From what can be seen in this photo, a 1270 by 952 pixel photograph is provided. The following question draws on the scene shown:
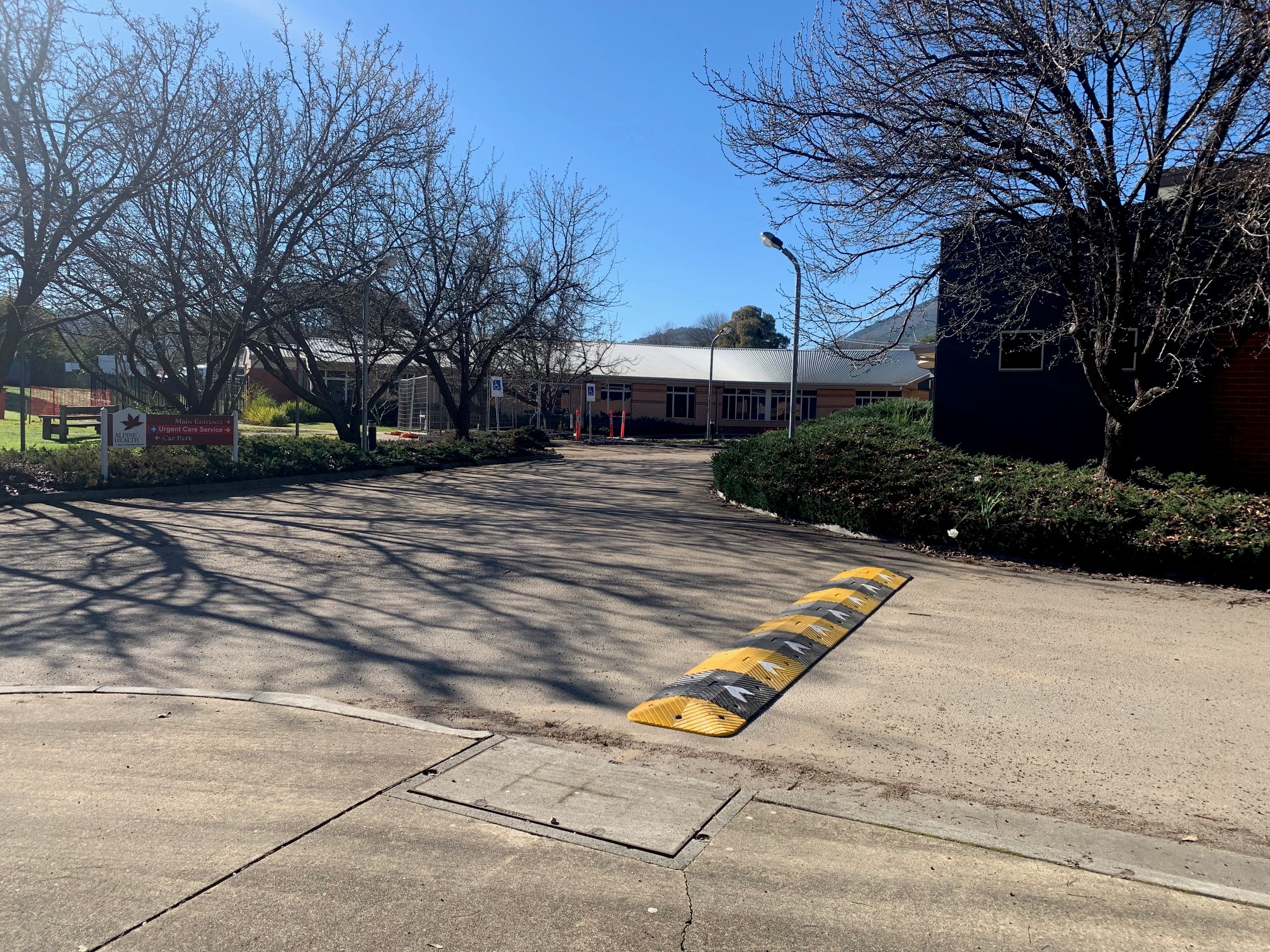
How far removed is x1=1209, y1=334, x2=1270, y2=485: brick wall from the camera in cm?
1448

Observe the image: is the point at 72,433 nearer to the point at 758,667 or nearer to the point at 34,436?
the point at 34,436

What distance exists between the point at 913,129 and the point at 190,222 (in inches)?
609

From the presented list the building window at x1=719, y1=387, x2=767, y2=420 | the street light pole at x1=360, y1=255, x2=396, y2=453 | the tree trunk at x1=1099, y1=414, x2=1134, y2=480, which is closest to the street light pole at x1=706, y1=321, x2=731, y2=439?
the building window at x1=719, y1=387, x2=767, y2=420

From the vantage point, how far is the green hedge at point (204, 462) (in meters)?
15.9

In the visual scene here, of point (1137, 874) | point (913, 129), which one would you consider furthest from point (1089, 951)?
point (913, 129)

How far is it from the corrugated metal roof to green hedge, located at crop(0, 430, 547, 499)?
Result: 2345cm

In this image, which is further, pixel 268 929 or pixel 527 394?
pixel 527 394

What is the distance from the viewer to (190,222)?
66.5ft

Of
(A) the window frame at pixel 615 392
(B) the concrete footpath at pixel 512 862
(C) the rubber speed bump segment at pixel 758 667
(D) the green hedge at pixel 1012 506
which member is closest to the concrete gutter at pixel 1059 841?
(B) the concrete footpath at pixel 512 862

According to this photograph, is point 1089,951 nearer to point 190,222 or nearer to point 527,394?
point 190,222

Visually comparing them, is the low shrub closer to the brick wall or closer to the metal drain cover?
the brick wall

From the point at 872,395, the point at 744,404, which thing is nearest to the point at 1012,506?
the point at 744,404

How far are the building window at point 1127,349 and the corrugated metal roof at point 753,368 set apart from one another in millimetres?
32586

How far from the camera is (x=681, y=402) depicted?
51.9 m
